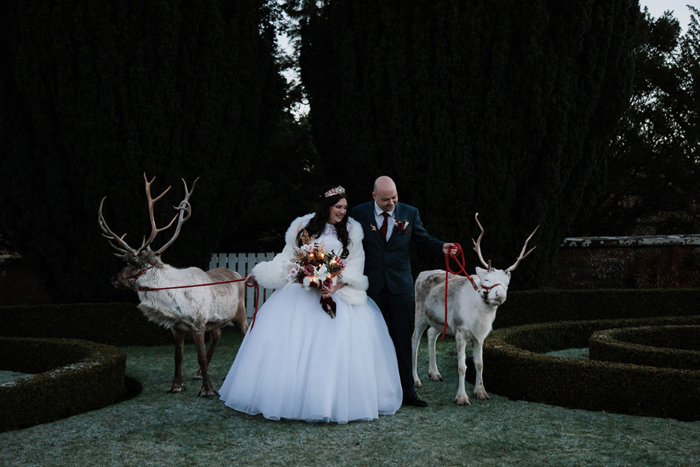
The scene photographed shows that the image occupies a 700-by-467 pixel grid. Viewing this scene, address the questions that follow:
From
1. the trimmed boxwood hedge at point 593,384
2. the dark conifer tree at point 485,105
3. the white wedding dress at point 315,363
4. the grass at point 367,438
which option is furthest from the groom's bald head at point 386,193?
the dark conifer tree at point 485,105

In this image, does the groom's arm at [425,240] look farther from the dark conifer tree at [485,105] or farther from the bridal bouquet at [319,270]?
the dark conifer tree at [485,105]

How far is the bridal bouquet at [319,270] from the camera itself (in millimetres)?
5211

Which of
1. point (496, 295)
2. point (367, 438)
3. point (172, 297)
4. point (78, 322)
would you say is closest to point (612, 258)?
point (496, 295)

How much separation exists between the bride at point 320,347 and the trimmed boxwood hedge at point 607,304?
6.28 metres

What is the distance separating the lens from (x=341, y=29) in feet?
37.8

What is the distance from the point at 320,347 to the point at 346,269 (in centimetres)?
72

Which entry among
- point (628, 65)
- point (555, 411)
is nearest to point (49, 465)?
point (555, 411)

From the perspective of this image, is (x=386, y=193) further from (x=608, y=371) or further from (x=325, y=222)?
(x=608, y=371)

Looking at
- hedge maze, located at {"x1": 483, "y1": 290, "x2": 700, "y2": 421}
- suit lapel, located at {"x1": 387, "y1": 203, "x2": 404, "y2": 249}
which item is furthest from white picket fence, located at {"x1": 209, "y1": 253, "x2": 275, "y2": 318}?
suit lapel, located at {"x1": 387, "y1": 203, "x2": 404, "y2": 249}

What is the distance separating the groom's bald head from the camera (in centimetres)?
551

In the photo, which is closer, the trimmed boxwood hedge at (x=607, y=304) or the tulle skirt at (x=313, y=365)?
the tulle skirt at (x=313, y=365)

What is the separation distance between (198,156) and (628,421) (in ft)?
25.9

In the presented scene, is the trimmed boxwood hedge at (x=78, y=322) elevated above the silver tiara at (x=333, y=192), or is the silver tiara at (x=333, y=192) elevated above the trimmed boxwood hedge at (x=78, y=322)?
the silver tiara at (x=333, y=192)

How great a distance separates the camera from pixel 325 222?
5516 mm
